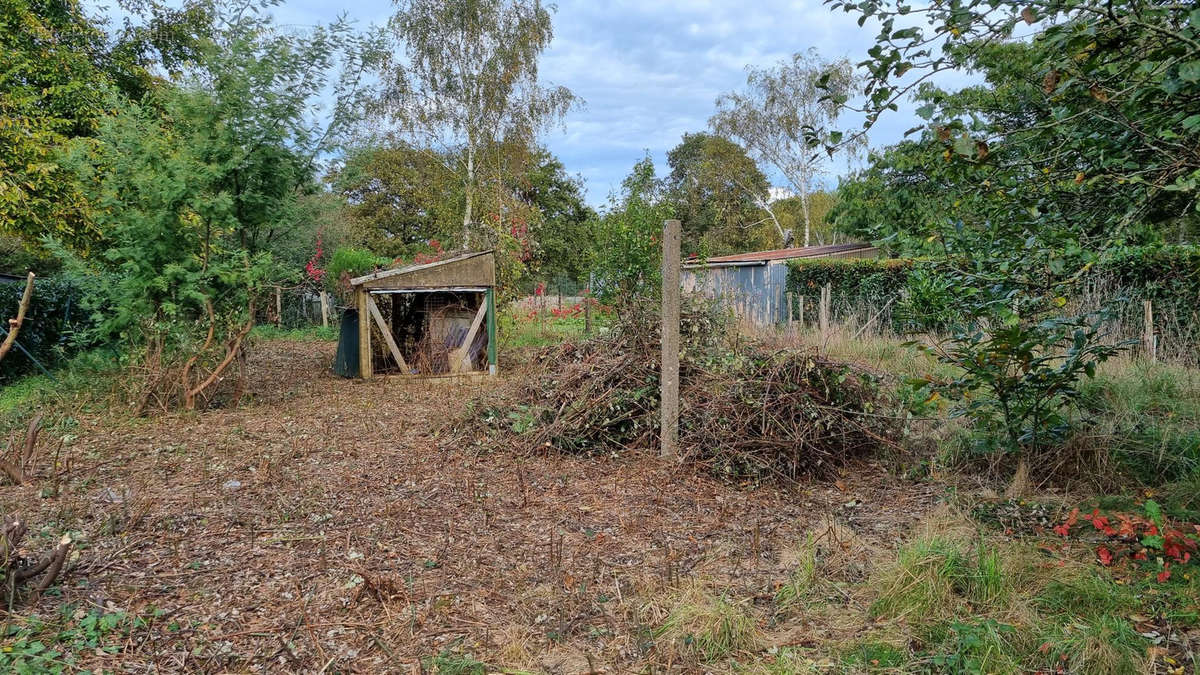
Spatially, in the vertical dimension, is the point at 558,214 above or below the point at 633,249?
above

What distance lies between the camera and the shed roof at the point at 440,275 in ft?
28.8

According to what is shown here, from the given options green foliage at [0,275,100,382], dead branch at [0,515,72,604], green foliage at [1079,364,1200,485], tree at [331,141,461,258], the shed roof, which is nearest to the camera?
dead branch at [0,515,72,604]

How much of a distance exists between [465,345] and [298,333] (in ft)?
24.7

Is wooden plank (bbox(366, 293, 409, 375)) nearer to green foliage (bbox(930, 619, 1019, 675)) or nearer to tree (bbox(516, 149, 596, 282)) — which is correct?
green foliage (bbox(930, 619, 1019, 675))

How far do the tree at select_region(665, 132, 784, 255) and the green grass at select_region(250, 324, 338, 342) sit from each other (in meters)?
15.5

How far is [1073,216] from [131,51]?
14839 millimetres

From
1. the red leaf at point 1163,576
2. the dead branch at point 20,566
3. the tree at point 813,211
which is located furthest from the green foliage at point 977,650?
the tree at point 813,211

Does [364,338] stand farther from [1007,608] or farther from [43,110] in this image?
[1007,608]

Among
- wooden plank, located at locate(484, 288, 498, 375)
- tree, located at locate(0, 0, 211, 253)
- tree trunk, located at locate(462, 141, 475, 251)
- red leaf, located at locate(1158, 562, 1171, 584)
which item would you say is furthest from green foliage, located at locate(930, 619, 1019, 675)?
tree trunk, located at locate(462, 141, 475, 251)

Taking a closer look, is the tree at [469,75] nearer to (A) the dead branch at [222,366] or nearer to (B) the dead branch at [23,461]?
(A) the dead branch at [222,366]

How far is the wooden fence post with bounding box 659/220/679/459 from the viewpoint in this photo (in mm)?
4824

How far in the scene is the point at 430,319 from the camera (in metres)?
9.53

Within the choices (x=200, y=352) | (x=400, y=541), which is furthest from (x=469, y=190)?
(x=400, y=541)

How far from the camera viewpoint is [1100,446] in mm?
4219
